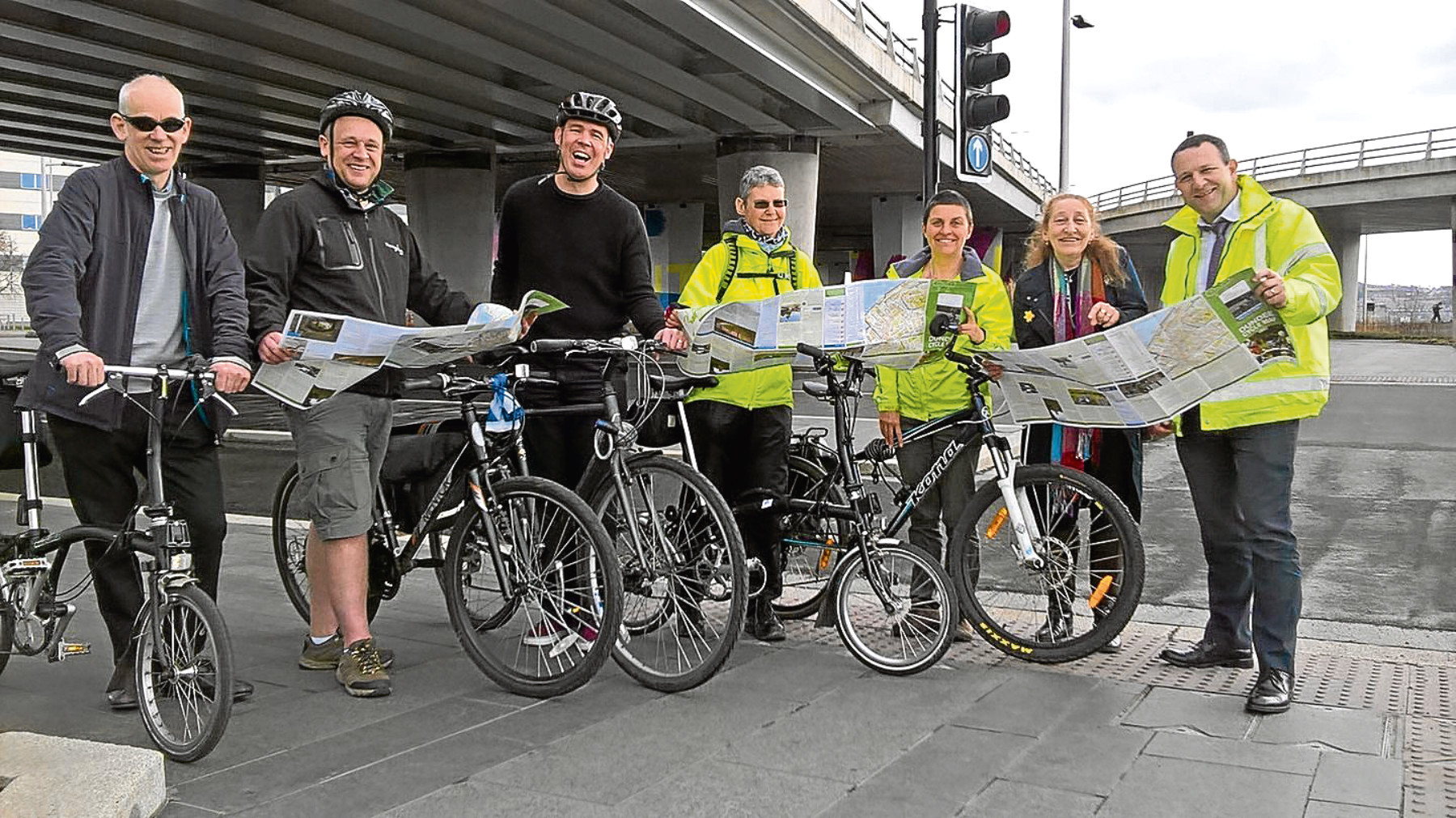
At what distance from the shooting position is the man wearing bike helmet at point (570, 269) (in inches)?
203

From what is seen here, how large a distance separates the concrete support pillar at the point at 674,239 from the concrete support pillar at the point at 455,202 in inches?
494

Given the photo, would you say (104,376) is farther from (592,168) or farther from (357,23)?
(357,23)

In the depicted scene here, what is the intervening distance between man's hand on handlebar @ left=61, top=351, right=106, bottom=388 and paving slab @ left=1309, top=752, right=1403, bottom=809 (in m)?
3.58

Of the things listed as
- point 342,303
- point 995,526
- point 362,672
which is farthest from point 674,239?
point 362,672

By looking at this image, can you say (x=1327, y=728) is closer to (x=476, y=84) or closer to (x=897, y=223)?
(x=476, y=84)

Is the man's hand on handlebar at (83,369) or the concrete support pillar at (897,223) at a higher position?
the concrete support pillar at (897,223)

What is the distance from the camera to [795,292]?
5059mm

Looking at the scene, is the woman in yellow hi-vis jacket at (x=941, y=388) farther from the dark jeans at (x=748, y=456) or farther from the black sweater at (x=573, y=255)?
the black sweater at (x=573, y=255)

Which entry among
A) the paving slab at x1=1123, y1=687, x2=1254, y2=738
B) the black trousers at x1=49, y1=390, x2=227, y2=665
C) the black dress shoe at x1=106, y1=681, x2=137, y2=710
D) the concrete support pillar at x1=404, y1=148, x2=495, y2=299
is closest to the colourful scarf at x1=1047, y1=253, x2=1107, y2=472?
the paving slab at x1=1123, y1=687, x2=1254, y2=738

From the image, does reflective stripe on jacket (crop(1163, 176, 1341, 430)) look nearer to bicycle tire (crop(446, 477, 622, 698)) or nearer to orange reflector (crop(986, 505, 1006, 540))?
orange reflector (crop(986, 505, 1006, 540))

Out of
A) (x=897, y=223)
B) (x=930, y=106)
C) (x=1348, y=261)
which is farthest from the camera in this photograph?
(x=1348, y=261)

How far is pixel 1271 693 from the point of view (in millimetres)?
4332

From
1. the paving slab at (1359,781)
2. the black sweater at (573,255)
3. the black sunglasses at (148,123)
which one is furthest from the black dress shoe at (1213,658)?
the black sunglasses at (148,123)

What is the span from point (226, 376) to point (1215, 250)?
3443 mm
